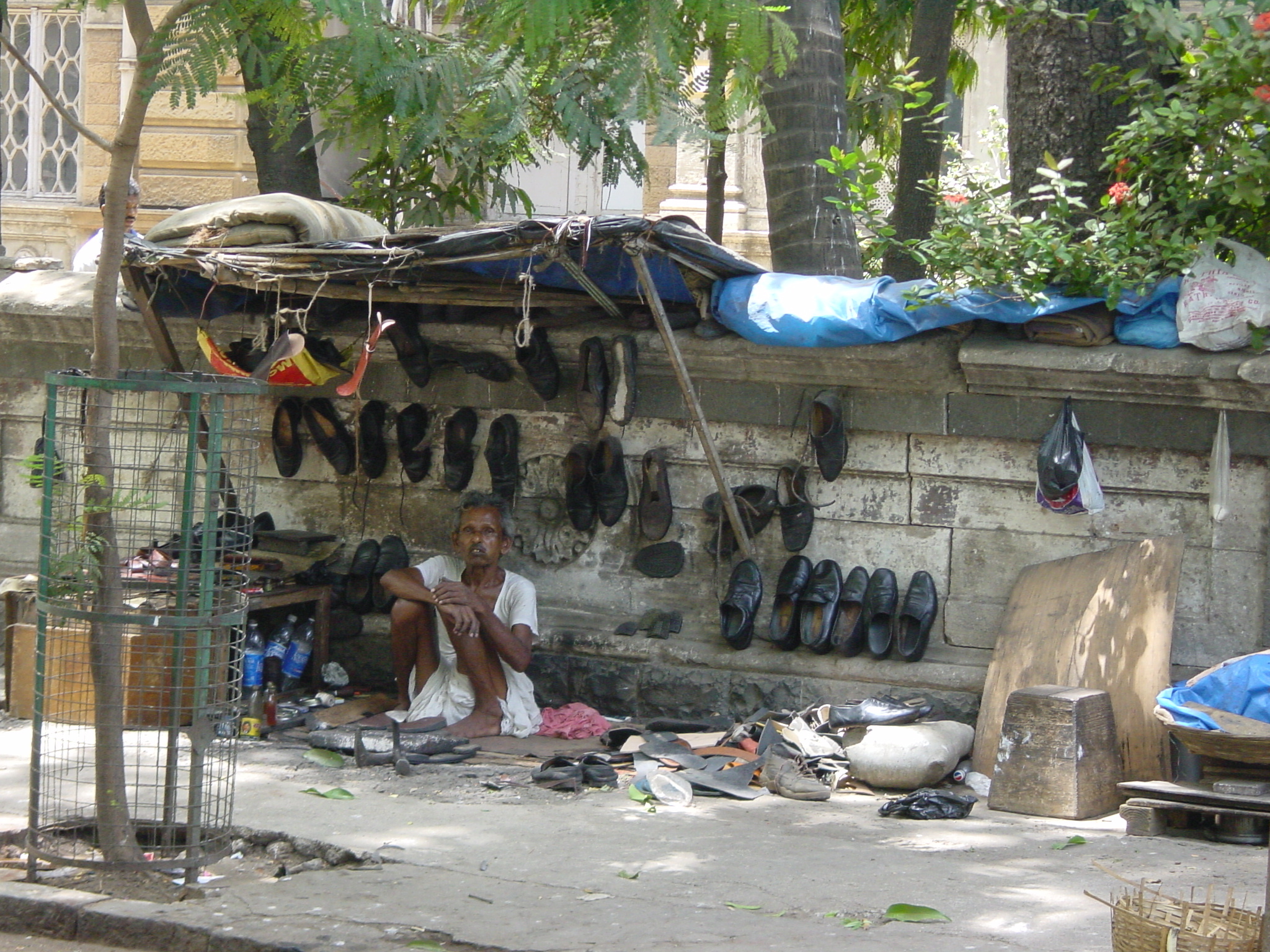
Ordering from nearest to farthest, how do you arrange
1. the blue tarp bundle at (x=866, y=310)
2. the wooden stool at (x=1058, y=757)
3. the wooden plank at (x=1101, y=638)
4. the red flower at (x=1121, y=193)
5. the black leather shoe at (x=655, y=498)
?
the wooden stool at (x=1058, y=757) < the wooden plank at (x=1101, y=638) < the blue tarp bundle at (x=866, y=310) < the red flower at (x=1121, y=193) < the black leather shoe at (x=655, y=498)

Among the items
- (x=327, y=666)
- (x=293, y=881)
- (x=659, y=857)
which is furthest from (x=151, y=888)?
(x=327, y=666)

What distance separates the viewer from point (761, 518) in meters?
6.62

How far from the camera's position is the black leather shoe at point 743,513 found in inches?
260

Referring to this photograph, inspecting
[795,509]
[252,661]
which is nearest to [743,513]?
[795,509]

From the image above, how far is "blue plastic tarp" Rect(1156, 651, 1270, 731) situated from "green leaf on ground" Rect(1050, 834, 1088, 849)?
565 millimetres

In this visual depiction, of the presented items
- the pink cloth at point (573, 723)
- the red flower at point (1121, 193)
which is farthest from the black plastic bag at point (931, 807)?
the red flower at point (1121, 193)

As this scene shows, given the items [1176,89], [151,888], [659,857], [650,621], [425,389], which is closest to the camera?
[151,888]

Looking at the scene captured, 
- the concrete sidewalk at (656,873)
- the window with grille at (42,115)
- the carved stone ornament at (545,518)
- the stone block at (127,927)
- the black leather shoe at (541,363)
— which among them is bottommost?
A: the stone block at (127,927)

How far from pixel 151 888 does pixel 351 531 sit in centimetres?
330

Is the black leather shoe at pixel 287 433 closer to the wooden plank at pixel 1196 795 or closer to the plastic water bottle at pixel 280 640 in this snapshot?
the plastic water bottle at pixel 280 640

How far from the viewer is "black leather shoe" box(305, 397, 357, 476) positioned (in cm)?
725

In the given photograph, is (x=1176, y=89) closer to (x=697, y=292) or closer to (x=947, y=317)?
(x=947, y=317)

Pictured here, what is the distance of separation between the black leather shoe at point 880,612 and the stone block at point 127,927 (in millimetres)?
3365

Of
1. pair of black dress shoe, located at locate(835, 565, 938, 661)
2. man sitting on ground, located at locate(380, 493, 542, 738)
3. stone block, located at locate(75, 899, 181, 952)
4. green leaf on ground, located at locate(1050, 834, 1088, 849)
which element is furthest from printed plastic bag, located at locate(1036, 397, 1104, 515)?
stone block, located at locate(75, 899, 181, 952)
